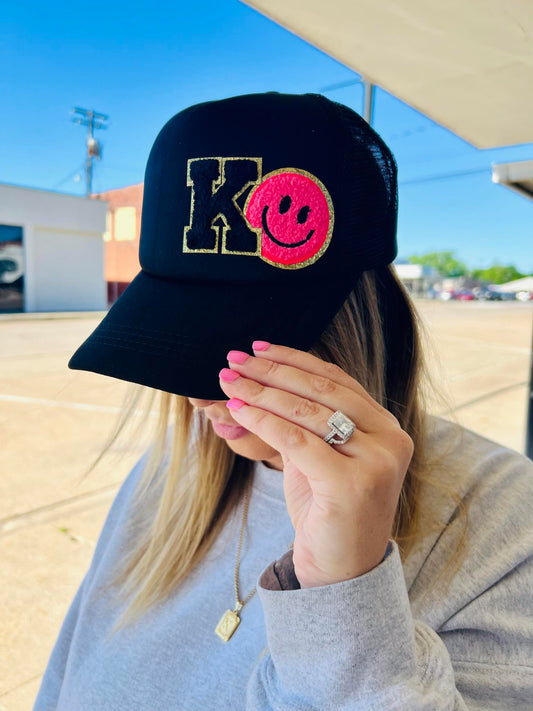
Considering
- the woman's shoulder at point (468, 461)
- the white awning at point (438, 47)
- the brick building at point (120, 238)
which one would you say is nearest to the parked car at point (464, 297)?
the brick building at point (120, 238)

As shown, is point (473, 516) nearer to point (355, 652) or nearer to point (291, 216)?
point (355, 652)

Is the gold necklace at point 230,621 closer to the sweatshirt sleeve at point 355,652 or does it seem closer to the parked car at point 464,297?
the sweatshirt sleeve at point 355,652

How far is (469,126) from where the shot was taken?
92.1 inches

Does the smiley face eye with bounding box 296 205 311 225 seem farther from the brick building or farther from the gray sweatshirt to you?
the brick building

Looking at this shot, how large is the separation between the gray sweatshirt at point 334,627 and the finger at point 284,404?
0.19m

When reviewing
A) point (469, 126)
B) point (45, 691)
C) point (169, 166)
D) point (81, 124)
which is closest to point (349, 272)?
point (169, 166)

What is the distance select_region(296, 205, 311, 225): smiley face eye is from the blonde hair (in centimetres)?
17

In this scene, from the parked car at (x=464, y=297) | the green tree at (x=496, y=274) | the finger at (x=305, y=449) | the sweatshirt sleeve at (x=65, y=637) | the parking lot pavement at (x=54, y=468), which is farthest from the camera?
the green tree at (x=496, y=274)

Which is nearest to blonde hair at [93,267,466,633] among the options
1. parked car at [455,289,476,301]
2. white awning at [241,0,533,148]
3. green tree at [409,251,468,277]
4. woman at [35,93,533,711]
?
woman at [35,93,533,711]

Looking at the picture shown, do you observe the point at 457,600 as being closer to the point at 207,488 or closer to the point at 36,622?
the point at 207,488

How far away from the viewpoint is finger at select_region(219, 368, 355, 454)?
1.96 ft

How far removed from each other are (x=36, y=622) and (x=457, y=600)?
2.11 meters

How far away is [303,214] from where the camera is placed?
0.77m

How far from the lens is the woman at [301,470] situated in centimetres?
61
